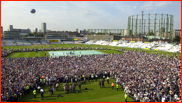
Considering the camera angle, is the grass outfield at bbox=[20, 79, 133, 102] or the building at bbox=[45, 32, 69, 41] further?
the building at bbox=[45, 32, 69, 41]

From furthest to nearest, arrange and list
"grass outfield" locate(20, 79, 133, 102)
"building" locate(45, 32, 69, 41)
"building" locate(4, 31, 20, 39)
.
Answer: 1. "building" locate(45, 32, 69, 41)
2. "building" locate(4, 31, 20, 39)
3. "grass outfield" locate(20, 79, 133, 102)

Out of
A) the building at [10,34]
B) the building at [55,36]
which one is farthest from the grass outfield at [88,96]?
the building at [10,34]

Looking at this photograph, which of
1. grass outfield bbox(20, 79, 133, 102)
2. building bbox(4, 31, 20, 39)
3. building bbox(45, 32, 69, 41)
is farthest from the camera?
building bbox(45, 32, 69, 41)

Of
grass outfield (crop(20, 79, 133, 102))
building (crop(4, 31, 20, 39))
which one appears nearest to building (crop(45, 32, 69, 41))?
building (crop(4, 31, 20, 39))

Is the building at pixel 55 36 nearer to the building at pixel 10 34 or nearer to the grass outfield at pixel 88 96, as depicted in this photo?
the building at pixel 10 34

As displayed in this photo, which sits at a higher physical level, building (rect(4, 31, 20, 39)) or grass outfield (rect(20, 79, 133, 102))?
building (rect(4, 31, 20, 39))

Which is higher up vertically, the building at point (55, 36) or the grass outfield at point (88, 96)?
the building at point (55, 36)

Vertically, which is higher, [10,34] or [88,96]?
[10,34]

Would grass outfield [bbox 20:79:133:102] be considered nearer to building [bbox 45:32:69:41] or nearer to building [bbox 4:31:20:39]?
building [bbox 45:32:69:41]

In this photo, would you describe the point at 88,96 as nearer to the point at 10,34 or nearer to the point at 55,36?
the point at 55,36

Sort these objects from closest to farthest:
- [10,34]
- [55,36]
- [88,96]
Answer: [88,96] < [10,34] < [55,36]

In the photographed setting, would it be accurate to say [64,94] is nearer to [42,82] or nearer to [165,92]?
[42,82]

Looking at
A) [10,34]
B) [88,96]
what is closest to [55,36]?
[10,34]
